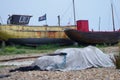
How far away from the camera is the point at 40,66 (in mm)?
14633

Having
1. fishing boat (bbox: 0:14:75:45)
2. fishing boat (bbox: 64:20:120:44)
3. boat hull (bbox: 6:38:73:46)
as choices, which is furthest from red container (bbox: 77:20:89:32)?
boat hull (bbox: 6:38:73:46)

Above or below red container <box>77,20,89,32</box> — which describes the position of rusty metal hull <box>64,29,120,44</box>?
below

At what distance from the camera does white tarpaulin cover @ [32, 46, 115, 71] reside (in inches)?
571

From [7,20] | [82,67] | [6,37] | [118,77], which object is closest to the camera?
[118,77]

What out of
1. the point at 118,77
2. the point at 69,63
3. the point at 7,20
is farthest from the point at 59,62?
the point at 7,20

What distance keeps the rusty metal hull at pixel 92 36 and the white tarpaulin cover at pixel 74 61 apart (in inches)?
903

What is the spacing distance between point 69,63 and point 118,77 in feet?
12.4

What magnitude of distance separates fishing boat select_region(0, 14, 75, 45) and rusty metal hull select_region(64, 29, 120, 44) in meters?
2.17

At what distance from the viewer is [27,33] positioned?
39.5 m

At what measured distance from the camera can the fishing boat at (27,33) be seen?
38.8 metres

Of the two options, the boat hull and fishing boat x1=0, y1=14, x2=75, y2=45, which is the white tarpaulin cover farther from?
the boat hull

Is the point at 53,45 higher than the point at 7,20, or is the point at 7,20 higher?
the point at 7,20

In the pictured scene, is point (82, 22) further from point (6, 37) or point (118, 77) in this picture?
point (118, 77)

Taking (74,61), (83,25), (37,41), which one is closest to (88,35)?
(83,25)
